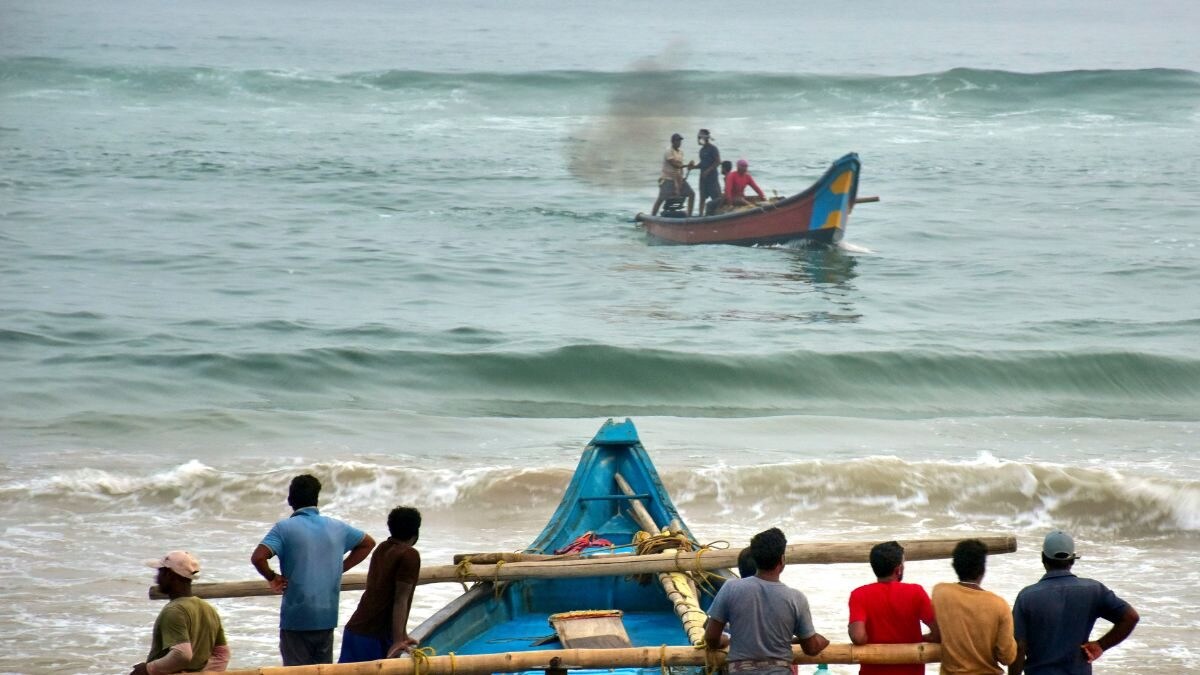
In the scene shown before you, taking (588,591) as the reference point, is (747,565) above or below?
above

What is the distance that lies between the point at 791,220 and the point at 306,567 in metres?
18.2

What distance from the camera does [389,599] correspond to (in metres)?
5.55

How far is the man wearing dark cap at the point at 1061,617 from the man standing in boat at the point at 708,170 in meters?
17.0

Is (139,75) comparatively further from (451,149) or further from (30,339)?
(30,339)

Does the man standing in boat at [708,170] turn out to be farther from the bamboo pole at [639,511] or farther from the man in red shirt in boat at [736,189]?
the bamboo pole at [639,511]

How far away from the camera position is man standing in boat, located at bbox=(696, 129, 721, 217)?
72.2ft

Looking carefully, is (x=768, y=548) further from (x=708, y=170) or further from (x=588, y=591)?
(x=708, y=170)

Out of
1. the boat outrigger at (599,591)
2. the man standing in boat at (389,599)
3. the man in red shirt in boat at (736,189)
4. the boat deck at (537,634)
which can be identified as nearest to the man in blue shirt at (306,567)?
the man standing in boat at (389,599)

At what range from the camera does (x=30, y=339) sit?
17.8 metres

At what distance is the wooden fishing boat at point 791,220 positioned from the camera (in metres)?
22.5

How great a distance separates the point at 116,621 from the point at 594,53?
5485 centimetres

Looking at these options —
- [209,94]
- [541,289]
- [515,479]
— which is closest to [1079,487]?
[515,479]

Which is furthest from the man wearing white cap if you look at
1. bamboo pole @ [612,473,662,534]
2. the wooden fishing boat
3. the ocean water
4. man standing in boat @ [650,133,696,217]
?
the wooden fishing boat

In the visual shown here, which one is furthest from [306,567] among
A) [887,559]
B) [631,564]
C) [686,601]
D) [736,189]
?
[736,189]
